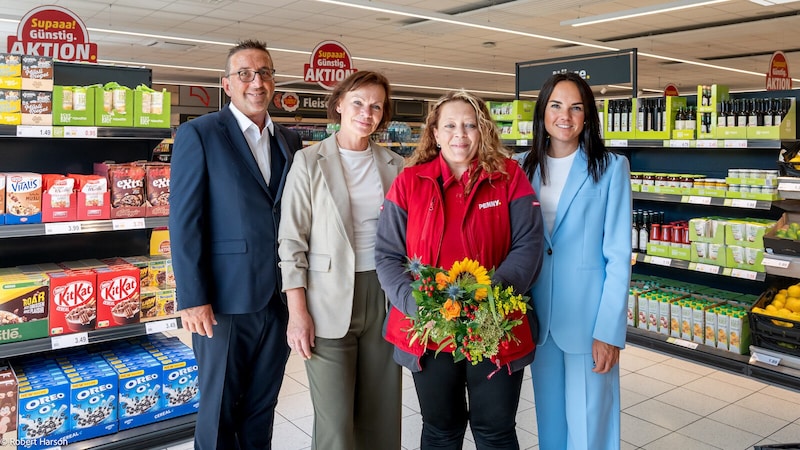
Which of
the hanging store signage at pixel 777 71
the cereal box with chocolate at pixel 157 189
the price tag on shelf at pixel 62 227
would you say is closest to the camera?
the price tag on shelf at pixel 62 227

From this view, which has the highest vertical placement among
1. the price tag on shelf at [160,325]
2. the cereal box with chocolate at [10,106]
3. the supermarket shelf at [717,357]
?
the cereal box with chocolate at [10,106]

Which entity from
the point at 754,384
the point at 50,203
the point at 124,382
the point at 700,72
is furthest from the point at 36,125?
the point at 700,72

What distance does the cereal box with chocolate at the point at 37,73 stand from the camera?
288 centimetres

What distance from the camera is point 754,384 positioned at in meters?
4.29

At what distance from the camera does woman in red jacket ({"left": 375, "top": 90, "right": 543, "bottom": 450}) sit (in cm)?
204

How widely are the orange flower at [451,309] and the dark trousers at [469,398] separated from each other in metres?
0.31

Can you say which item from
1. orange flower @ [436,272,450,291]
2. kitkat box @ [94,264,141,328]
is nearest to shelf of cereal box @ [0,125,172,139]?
kitkat box @ [94,264,141,328]

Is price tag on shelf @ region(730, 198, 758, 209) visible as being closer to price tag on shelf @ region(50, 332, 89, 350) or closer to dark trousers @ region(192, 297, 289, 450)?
dark trousers @ region(192, 297, 289, 450)

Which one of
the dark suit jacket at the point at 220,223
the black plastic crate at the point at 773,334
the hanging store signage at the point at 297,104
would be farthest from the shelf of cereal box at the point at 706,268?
the hanging store signage at the point at 297,104

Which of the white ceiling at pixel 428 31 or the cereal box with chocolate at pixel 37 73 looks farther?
the white ceiling at pixel 428 31

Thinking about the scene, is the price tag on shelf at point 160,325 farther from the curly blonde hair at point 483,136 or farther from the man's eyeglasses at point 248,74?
the curly blonde hair at point 483,136

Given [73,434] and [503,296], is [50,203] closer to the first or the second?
[73,434]

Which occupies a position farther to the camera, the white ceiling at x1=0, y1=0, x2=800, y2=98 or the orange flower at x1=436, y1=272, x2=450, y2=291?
the white ceiling at x1=0, y1=0, x2=800, y2=98

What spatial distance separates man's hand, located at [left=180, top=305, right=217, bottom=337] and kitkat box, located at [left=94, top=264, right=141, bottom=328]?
2.97ft
